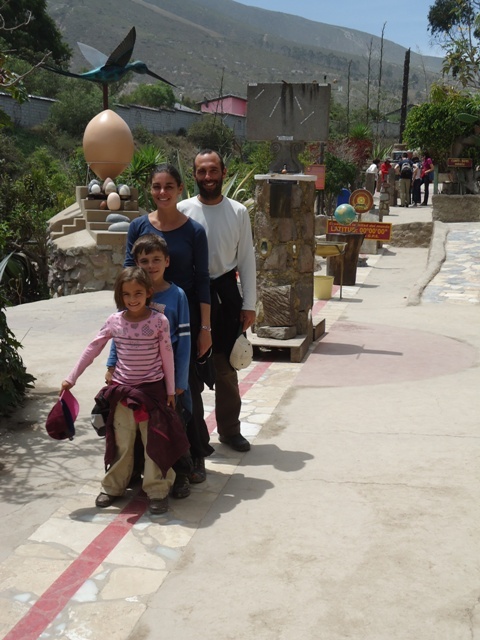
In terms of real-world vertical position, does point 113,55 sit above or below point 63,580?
above

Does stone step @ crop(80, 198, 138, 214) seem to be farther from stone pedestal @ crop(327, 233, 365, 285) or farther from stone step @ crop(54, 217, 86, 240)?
stone pedestal @ crop(327, 233, 365, 285)

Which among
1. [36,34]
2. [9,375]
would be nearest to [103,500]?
[9,375]

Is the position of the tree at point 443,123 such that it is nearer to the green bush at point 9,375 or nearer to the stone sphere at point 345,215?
the stone sphere at point 345,215

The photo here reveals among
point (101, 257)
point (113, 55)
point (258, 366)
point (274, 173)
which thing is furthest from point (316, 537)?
point (113, 55)

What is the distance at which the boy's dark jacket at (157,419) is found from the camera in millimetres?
4129

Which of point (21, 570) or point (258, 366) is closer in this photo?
point (21, 570)

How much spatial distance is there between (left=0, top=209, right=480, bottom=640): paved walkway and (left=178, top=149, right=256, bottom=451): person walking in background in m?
0.53

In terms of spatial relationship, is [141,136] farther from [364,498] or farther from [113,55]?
[364,498]

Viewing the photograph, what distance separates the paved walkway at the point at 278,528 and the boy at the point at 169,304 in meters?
0.55

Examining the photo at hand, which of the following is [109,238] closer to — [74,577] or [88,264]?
[88,264]

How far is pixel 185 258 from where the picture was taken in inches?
176

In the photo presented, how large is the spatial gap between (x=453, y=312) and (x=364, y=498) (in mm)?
6625

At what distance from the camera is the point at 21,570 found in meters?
3.60

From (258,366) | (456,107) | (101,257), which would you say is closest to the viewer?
(258,366)
